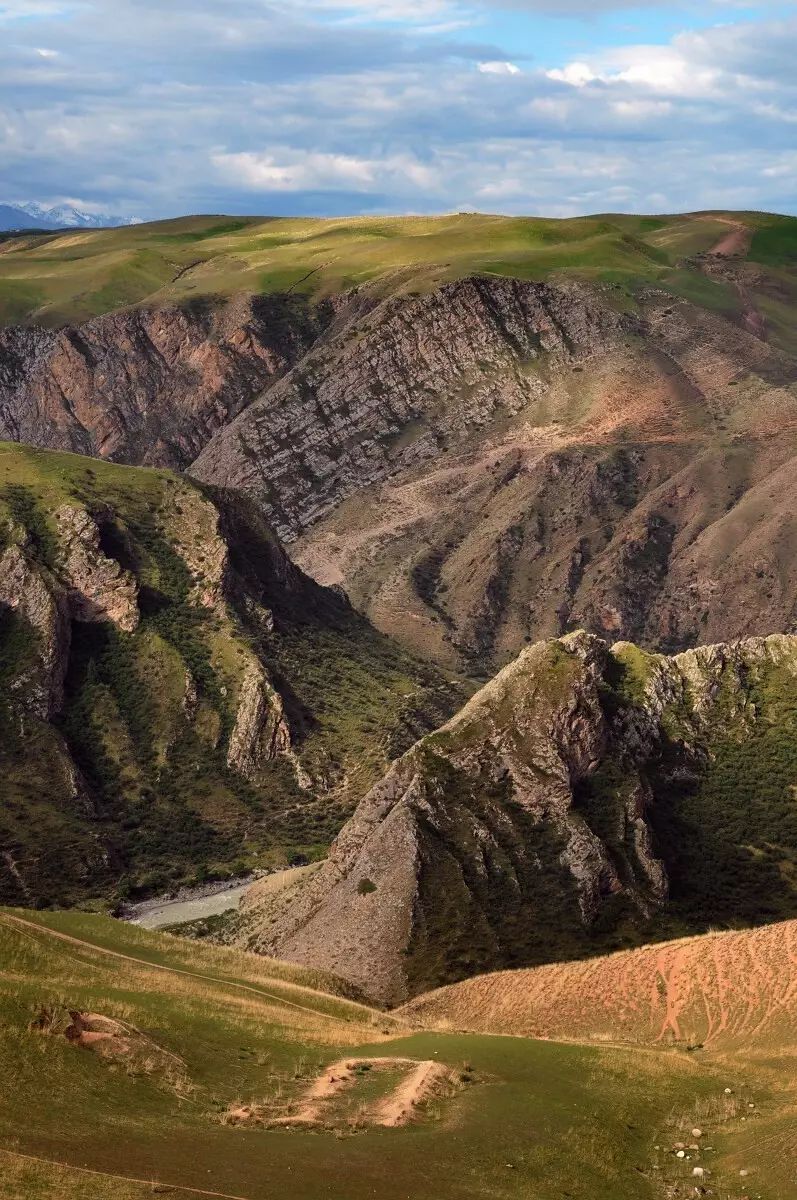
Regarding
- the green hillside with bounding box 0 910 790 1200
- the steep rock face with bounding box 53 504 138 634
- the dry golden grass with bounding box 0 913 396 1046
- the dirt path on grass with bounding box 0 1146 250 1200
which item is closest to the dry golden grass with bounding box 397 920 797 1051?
the dry golden grass with bounding box 0 913 396 1046

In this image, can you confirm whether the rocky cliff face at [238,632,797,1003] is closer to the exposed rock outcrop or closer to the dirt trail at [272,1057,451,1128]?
the dirt trail at [272,1057,451,1128]

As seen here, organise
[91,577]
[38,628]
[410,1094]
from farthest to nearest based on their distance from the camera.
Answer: [91,577], [38,628], [410,1094]

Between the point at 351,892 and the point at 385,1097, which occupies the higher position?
the point at 385,1097

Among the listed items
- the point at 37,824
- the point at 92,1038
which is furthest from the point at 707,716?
the point at 92,1038

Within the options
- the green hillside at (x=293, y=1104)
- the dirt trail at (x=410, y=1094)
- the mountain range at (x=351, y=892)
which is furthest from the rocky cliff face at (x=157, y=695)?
the dirt trail at (x=410, y=1094)

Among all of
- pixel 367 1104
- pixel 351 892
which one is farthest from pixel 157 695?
pixel 367 1104

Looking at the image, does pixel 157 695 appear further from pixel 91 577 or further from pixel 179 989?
pixel 179 989
